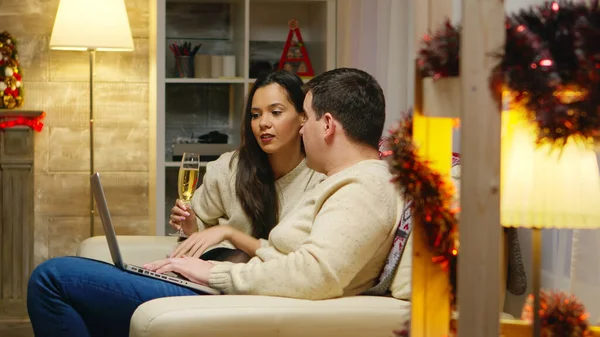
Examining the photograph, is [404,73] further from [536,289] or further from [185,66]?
[536,289]

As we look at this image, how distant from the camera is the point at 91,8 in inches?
166

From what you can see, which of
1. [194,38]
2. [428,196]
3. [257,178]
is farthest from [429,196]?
[194,38]

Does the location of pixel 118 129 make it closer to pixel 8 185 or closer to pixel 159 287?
pixel 8 185

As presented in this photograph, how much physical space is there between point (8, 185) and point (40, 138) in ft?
1.21

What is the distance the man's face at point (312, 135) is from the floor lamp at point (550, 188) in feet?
2.87

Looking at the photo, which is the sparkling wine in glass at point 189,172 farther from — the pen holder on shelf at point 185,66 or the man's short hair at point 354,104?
the pen holder on shelf at point 185,66

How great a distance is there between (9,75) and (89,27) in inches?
18.9

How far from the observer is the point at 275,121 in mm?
2818

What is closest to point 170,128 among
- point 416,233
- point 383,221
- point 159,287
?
point 159,287

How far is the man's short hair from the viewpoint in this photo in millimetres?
2264

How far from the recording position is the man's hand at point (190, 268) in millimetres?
2314

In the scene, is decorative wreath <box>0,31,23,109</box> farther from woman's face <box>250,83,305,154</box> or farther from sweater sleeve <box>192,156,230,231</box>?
woman's face <box>250,83,305,154</box>

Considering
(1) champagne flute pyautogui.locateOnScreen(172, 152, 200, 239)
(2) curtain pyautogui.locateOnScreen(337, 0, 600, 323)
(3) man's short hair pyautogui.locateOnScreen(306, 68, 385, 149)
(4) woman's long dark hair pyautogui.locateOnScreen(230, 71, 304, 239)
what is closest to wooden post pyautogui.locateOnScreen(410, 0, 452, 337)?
(2) curtain pyautogui.locateOnScreen(337, 0, 600, 323)

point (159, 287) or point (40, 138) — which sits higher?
point (40, 138)
